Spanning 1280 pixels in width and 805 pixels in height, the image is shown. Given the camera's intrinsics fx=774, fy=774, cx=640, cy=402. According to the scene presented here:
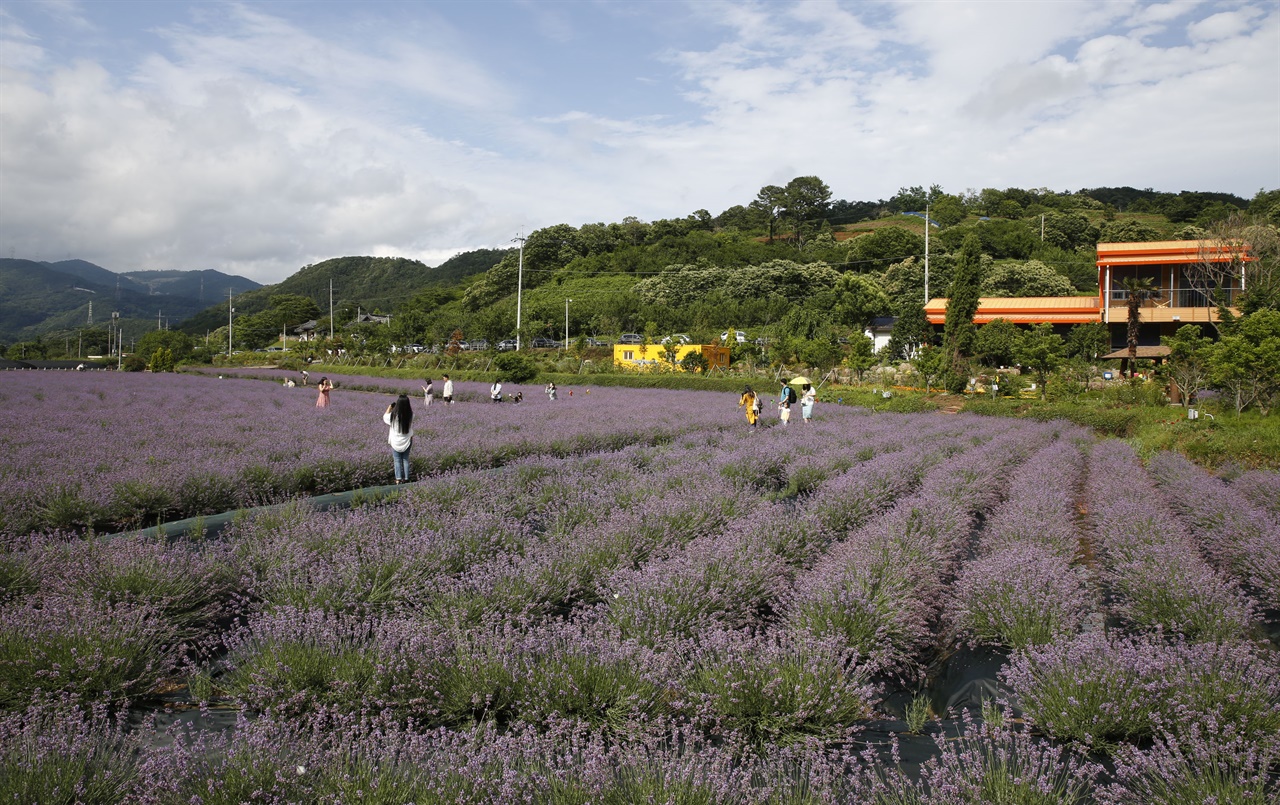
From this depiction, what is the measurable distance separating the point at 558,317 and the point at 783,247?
1258 inches

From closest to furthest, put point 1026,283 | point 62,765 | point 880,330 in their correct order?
point 62,765 < point 880,330 < point 1026,283

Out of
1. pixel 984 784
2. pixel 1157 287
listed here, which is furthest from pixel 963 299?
pixel 984 784

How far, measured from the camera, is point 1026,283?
53.2m

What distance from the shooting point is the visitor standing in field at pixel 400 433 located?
31.9ft

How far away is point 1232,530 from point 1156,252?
125 ft

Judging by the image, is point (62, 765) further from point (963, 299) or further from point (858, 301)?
point (858, 301)

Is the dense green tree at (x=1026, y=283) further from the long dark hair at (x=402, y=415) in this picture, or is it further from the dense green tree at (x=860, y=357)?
the long dark hair at (x=402, y=415)

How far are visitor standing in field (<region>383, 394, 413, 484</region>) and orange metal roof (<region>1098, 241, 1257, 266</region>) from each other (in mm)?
37250

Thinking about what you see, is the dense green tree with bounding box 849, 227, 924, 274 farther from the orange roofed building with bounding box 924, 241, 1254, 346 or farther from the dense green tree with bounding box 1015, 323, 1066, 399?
the dense green tree with bounding box 1015, 323, 1066, 399

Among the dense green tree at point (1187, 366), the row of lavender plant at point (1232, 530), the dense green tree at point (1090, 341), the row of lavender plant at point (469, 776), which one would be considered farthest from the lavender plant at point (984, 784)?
the dense green tree at point (1090, 341)

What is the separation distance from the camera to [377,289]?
122812 millimetres

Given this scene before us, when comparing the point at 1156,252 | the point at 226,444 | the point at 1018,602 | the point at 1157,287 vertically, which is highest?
the point at 1156,252

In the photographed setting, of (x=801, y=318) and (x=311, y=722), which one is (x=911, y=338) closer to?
(x=801, y=318)

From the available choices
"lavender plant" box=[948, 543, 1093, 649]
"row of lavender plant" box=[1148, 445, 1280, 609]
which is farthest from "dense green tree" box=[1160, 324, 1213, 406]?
"lavender plant" box=[948, 543, 1093, 649]
